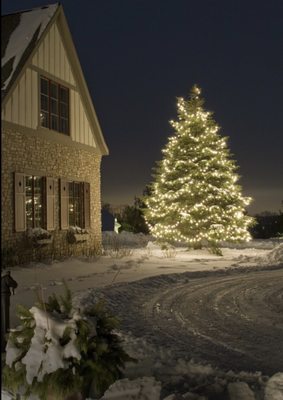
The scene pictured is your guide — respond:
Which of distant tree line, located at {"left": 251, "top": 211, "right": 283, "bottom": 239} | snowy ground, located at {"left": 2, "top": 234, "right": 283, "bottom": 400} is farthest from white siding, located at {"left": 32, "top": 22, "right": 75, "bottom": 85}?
distant tree line, located at {"left": 251, "top": 211, "right": 283, "bottom": 239}

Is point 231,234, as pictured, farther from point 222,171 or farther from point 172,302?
point 172,302

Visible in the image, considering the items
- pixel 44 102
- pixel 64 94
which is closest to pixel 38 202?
pixel 44 102

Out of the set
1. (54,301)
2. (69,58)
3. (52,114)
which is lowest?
(54,301)

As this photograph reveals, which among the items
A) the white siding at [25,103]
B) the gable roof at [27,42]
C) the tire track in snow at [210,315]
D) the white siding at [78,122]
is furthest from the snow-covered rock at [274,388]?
the white siding at [78,122]

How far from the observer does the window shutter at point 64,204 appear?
2017 cm

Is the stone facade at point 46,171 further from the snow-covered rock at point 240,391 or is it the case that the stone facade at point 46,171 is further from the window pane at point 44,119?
the snow-covered rock at point 240,391

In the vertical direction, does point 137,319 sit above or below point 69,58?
below

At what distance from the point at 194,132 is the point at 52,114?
25.0 feet

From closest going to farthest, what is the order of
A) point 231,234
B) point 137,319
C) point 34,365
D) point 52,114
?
Answer: 1. point 34,365
2. point 137,319
3. point 52,114
4. point 231,234

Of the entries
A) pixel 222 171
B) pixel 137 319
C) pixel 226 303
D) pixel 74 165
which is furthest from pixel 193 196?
pixel 137 319

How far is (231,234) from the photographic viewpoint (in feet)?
79.1

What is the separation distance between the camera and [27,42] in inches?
723

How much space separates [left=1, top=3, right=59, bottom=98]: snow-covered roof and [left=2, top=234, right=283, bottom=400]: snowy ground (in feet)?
19.8

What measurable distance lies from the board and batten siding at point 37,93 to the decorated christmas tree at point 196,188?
427 cm
